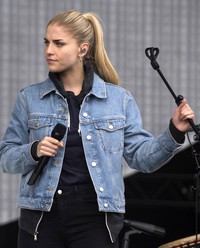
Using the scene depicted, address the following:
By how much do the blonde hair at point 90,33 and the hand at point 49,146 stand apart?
403mm

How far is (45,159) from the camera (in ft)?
7.94

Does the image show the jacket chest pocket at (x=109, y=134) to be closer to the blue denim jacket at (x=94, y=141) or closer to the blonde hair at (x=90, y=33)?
the blue denim jacket at (x=94, y=141)

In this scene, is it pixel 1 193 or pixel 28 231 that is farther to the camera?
pixel 1 193

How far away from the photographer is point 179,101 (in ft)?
7.91

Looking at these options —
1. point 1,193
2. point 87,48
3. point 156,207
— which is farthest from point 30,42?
point 87,48

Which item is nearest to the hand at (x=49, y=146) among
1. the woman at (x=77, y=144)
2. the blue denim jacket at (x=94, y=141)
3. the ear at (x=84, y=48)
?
the woman at (x=77, y=144)

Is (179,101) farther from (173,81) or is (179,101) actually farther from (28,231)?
(173,81)

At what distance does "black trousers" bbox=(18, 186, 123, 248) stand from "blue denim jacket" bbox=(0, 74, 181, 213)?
33mm

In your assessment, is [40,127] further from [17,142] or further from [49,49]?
[49,49]

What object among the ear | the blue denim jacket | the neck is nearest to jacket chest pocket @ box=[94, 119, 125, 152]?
the blue denim jacket

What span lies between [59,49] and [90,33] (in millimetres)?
164

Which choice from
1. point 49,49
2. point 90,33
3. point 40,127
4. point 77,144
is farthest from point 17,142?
point 90,33

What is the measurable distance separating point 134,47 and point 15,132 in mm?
2171

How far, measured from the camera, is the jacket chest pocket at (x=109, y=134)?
257 centimetres
